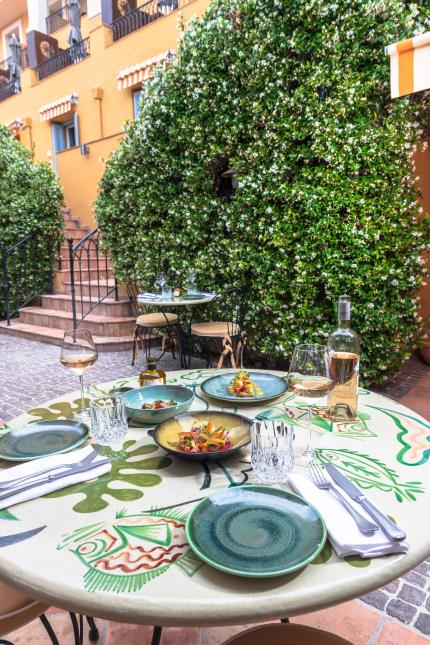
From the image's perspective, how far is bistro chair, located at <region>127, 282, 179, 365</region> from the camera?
4930 millimetres

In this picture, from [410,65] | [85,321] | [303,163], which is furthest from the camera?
[85,321]

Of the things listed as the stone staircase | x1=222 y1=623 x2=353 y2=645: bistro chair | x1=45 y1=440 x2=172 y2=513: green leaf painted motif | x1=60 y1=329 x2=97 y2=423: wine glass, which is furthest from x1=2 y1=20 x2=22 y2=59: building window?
x1=222 y1=623 x2=353 y2=645: bistro chair

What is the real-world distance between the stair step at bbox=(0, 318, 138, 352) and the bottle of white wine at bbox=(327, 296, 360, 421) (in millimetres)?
4822

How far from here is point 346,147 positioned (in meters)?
3.55

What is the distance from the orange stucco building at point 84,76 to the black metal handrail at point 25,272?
1654mm

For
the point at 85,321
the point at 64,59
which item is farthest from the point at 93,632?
the point at 64,59

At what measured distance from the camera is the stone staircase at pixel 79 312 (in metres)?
6.18

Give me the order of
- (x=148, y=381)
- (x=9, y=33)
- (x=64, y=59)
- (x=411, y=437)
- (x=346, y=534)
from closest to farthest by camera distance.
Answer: (x=346, y=534) → (x=411, y=437) → (x=148, y=381) → (x=64, y=59) → (x=9, y=33)

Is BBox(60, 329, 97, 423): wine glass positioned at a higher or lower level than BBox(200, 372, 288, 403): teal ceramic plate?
higher

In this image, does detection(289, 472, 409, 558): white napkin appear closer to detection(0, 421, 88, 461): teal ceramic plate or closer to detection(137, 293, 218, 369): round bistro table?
detection(0, 421, 88, 461): teal ceramic plate

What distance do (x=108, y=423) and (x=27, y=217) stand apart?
781cm

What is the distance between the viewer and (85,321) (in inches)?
253

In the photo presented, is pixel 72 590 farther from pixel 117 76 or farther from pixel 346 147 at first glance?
pixel 117 76

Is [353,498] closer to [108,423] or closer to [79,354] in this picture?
[108,423]
